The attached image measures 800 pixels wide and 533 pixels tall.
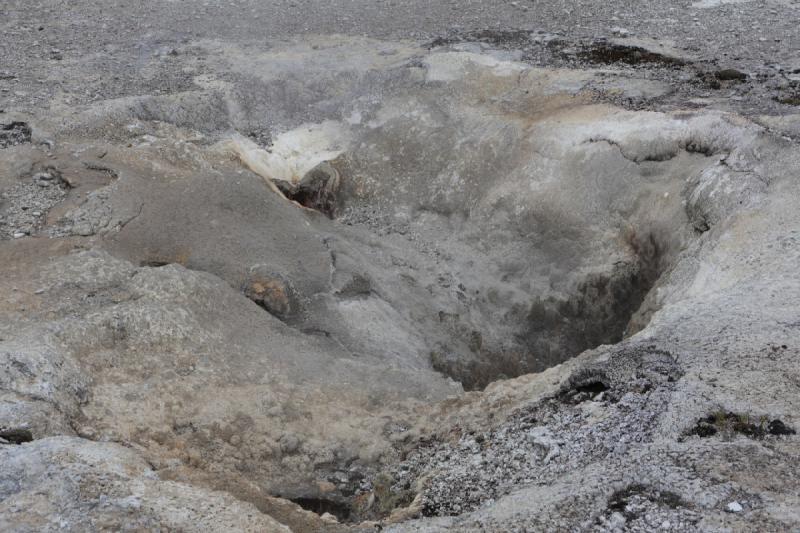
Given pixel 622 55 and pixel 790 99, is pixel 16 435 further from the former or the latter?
pixel 622 55

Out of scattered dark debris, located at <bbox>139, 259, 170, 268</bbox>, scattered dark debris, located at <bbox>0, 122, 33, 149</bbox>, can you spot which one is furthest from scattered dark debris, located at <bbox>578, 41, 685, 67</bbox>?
scattered dark debris, located at <bbox>0, 122, 33, 149</bbox>

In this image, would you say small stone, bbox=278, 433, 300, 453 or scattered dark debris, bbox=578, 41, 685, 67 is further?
scattered dark debris, bbox=578, 41, 685, 67

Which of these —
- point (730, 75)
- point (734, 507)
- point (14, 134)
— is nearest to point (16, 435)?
point (734, 507)

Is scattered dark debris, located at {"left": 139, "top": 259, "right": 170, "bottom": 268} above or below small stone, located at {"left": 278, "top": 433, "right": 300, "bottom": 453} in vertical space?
above

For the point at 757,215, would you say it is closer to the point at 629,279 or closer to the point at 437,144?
the point at 629,279

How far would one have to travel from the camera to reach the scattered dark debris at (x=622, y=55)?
1462 cm

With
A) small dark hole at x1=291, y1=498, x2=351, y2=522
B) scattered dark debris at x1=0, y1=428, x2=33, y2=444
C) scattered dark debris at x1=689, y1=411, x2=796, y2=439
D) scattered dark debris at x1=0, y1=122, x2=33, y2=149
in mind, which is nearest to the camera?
scattered dark debris at x1=689, y1=411, x2=796, y2=439

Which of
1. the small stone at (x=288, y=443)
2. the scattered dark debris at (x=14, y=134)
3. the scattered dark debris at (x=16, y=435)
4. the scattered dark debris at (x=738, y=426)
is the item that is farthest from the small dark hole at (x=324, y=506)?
the scattered dark debris at (x=14, y=134)

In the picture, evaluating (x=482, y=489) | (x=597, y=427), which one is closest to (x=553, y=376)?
(x=597, y=427)

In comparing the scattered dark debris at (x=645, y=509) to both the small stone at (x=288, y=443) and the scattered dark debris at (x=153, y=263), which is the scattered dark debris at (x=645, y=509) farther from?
the scattered dark debris at (x=153, y=263)

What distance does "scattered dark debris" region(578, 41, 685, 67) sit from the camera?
575 inches

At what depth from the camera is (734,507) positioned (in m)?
5.03

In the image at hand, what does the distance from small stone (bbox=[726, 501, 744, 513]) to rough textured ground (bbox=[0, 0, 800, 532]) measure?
1cm

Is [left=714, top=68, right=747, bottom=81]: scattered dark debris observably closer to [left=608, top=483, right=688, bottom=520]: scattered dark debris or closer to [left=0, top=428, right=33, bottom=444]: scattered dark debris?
[left=608, top=483, right=688, bottom=520]: scattered dark debris
